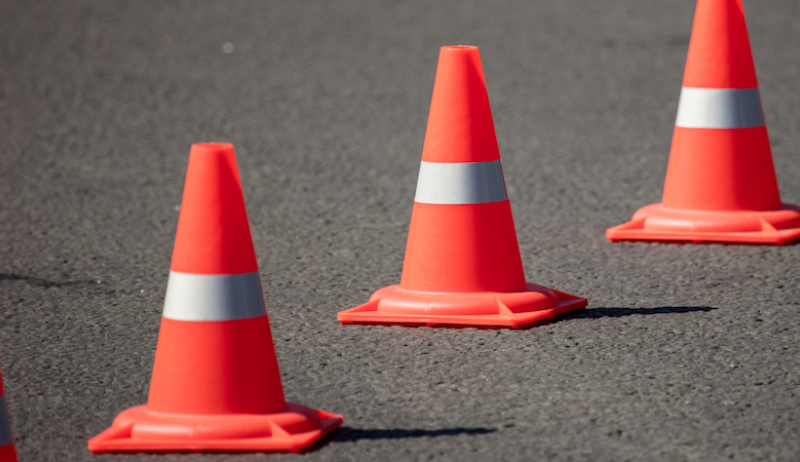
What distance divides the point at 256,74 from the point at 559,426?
7.81 meters

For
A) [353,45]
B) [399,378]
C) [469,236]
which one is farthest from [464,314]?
[353,45]

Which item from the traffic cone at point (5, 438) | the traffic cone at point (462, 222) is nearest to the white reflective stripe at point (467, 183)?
the traffic cone at point (462, 222)

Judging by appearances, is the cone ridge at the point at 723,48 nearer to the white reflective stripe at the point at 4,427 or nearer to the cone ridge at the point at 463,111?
the cone ridge at the point at 463,111

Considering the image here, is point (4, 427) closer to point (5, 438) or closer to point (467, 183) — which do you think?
point (5, 438)

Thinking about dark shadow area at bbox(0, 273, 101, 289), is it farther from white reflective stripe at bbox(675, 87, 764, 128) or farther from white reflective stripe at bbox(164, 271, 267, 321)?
white reflective stripe at bbox(675, 87, 764, 128)

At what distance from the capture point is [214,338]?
3398mm

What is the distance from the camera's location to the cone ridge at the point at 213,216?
3.39 metres

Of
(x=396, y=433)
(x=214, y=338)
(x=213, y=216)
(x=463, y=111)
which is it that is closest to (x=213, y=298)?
(x=214, y=338)

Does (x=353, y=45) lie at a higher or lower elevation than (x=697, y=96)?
higher

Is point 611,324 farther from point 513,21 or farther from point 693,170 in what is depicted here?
point 513,21

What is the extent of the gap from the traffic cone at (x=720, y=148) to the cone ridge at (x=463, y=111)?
1504 mm

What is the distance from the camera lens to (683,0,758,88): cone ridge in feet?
19.2

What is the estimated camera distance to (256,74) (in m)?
10.8

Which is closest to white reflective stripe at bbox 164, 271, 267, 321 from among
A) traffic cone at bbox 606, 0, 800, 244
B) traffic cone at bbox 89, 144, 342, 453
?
traffic cone at bbox 89, 144, 342, 453
